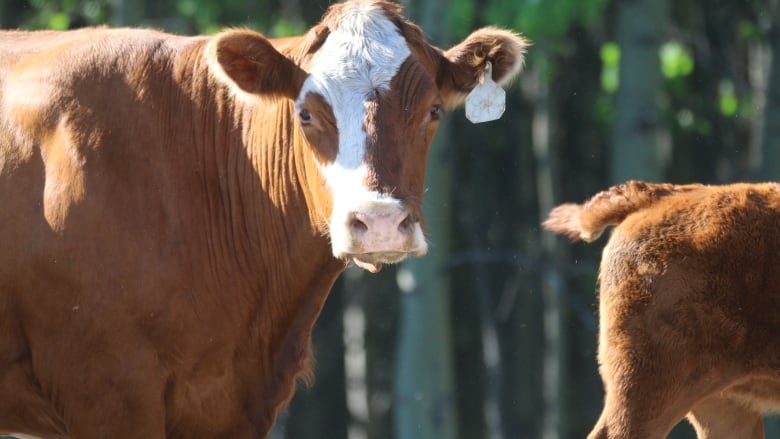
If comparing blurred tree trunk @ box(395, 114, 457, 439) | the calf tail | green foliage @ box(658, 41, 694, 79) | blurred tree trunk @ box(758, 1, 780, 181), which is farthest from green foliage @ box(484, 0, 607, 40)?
green foliage @ box(658, 41, 694, 79)

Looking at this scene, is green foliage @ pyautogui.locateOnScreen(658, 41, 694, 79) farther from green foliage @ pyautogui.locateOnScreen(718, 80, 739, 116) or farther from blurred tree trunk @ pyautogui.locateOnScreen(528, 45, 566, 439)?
blurred tree trunk @ pyautogui.locateOnScreen(528, 45, 566, 439)

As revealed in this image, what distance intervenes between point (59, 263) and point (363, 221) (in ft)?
4.80

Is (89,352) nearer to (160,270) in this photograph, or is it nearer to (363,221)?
(160,270)

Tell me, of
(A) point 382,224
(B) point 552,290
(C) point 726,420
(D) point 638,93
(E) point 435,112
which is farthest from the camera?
(B) point 552,290

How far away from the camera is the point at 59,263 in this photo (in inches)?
221

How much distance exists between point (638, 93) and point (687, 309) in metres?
5.83

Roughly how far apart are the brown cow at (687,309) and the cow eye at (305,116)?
1.74 m

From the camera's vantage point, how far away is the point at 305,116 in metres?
5.79

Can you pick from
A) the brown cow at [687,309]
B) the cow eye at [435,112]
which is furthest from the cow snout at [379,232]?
the brown cow at [687,309]

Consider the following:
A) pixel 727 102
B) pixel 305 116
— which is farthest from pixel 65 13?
pixel 305 116

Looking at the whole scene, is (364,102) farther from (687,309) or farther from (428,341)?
(428,341)

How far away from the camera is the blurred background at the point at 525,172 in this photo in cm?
1141

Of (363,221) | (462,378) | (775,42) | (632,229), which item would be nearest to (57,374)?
(363,221)

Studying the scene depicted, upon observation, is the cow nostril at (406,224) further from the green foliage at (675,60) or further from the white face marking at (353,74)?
the green foliage at (675,60)
